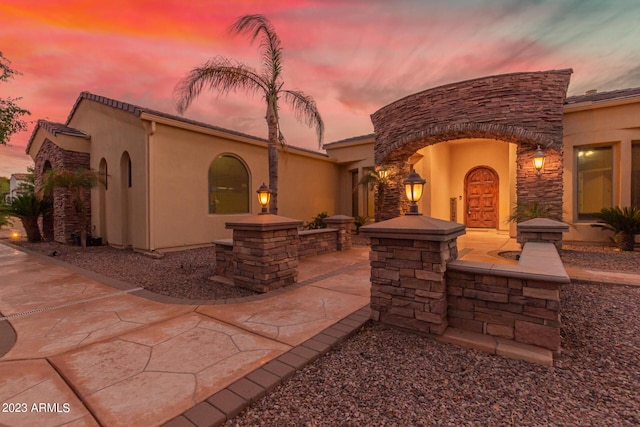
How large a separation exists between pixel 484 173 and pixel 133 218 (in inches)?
568

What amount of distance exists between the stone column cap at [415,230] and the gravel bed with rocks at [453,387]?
1084 millimetres

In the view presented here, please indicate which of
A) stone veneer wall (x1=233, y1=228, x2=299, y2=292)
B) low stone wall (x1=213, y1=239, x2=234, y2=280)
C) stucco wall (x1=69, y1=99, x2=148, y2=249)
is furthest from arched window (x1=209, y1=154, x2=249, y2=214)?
stone veneer wall (x1=233, y1=228, x2=299, y2=292)

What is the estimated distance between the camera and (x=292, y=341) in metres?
2.63

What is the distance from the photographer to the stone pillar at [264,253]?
4191 mm

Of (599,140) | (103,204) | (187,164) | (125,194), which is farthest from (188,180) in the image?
(599,140)

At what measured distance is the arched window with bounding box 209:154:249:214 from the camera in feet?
30.1

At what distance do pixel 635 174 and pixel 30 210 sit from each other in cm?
2080

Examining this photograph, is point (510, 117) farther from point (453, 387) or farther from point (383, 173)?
point (453, 387)

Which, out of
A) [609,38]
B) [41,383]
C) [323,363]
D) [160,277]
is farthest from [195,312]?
[609,38]

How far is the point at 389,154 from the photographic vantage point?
382 inches

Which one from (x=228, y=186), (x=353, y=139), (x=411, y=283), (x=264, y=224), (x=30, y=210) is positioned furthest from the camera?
(x=353, y=139)

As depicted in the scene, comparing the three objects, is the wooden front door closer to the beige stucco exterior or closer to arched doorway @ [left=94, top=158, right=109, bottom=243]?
the beige stucco exterior

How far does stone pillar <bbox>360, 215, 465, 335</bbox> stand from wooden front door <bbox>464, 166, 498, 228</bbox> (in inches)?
432

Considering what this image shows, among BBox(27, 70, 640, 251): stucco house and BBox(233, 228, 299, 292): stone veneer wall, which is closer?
BBox(233, 228, 299, 292): stone veneer wall
